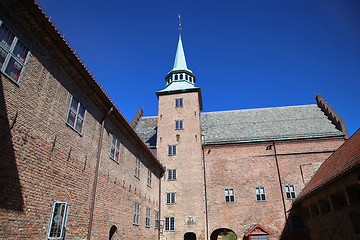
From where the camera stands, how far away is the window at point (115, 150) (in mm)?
14429

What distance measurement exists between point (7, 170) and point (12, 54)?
3504 mm

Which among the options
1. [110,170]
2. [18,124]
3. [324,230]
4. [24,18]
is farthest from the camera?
[324,230]

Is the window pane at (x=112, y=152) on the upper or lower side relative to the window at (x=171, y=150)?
lower

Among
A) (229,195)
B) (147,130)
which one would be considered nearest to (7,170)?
(229,195)

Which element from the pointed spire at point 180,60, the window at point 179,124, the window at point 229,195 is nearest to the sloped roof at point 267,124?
the window at point 179,124

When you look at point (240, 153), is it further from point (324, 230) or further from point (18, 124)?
point (18, 124)

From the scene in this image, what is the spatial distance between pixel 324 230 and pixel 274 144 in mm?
11290

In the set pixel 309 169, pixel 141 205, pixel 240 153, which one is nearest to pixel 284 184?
pixel 309 169

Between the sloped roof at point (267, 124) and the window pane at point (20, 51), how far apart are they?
71.2 feet

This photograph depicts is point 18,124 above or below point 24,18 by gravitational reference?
below

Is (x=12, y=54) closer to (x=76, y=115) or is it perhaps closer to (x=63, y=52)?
(x=63, y=52)

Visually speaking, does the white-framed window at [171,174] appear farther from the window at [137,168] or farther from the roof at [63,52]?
the roof at [63,52]

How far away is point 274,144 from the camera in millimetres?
26828

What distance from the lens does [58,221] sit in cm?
920
